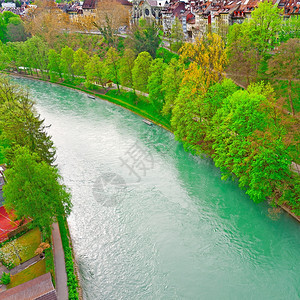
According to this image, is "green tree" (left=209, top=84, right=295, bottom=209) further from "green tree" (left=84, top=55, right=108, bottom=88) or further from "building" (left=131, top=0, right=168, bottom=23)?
"building" (left=131, top=0, right=168, bottom=23)

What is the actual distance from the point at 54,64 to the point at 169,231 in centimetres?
6457

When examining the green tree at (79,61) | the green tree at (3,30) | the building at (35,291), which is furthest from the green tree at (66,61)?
the building at (35,291)

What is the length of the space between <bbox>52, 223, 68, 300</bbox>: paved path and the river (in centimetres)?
194

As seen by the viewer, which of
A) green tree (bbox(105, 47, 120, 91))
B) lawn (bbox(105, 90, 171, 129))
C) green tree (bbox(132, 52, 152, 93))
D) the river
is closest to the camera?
the river

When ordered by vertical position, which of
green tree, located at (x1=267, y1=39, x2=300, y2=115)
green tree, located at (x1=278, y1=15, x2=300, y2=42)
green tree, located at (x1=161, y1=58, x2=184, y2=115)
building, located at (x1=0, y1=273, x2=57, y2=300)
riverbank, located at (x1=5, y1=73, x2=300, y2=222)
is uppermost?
green tree, located at (x1=278, y1=15, x2=300, y2=42)

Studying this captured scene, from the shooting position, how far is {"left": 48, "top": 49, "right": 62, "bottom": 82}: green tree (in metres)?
76.8

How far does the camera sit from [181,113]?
132 feet

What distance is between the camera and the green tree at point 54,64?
76.8m

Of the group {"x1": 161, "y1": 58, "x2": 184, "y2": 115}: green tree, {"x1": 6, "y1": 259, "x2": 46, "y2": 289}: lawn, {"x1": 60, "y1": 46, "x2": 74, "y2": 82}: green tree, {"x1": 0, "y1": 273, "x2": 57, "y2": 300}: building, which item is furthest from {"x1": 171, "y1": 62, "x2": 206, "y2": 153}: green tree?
{"x1": 60, "y1": 46, "x2": 74, "y2": 82}: green tree

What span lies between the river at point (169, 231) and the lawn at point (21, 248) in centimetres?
393

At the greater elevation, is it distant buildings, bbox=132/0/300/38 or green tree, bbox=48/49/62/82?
distant buildings, bbox=132/0/300/38

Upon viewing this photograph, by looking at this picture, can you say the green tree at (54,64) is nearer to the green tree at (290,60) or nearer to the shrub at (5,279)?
the green tree at (290,60)

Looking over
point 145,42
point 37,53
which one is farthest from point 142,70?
point 37,53

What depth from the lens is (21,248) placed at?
83.7ft
